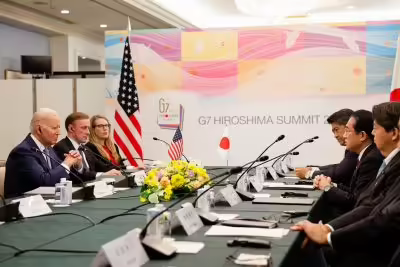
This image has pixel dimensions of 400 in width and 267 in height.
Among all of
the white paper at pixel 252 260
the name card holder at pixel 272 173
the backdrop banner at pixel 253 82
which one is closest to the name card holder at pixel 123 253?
the white paper at pixel 252 260

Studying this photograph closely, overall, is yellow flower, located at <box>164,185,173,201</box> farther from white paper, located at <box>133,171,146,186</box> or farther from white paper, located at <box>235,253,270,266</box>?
white paper, located at <box>235,253,270,266</box>

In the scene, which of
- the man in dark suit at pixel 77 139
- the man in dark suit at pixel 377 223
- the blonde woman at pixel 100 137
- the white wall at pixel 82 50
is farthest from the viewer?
the white wall at pixel 82 50

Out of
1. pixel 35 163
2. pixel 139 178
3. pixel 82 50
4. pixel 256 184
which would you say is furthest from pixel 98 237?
pixel 82 50

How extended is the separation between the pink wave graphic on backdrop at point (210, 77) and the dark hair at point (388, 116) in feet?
12.2

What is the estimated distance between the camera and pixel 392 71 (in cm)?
596

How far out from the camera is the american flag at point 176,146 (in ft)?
20.5

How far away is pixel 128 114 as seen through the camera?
256 inches

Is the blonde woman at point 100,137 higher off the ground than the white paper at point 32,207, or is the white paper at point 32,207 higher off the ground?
the blonde woman at point 100,137

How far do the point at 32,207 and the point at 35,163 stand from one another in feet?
3.26

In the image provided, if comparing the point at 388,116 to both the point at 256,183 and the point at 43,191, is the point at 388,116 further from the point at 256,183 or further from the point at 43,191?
the point at 43,191

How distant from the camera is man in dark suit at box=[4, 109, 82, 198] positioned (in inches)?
145

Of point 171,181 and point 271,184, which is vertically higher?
point 171,181

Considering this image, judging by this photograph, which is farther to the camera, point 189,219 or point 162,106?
point 162,106

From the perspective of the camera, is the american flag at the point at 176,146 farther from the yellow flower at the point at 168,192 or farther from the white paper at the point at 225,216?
the white paper at the point at 225,216
